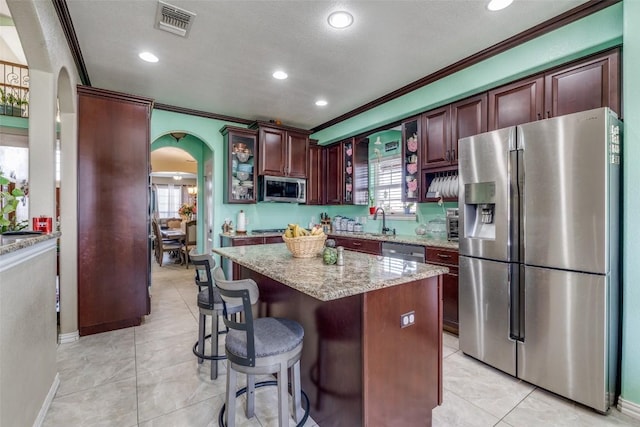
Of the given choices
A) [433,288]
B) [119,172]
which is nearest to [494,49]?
[433,288]

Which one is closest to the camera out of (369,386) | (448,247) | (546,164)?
(369,386)

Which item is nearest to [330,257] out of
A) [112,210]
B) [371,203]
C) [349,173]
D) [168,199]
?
[112,210]

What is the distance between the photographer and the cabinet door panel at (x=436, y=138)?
3285 millimetres

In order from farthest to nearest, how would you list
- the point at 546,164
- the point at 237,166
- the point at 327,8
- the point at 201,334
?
the point at 237,166 → the point at 201,334 → the point at 327,8 → the point at 546,164

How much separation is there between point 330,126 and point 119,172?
128 inches

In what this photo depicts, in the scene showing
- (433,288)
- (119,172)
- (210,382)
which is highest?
(119,172)

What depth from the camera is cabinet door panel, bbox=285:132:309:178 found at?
4953 millimetres

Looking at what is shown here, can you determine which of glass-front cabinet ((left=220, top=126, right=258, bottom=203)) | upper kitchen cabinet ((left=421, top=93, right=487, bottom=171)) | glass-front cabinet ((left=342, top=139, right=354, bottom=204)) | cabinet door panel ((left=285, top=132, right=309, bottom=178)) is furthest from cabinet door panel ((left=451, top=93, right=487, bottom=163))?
glass-front cabinet ((left=220, top=126, right=258, bottom=203))

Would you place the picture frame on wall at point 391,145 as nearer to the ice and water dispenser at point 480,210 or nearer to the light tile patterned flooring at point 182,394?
the ice and water dispenser at point 480,210

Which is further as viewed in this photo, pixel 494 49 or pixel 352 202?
pixel 352 202

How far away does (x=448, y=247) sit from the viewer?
2.93 meters

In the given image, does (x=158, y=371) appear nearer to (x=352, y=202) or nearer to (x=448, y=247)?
(x=448, y=247)

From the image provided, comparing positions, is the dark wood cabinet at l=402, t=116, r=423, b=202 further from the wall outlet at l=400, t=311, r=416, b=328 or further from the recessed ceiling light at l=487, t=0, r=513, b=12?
the wall outlet at l=400, t=311, r=416, b=328

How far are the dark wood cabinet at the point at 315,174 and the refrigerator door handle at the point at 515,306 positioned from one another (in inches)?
137
